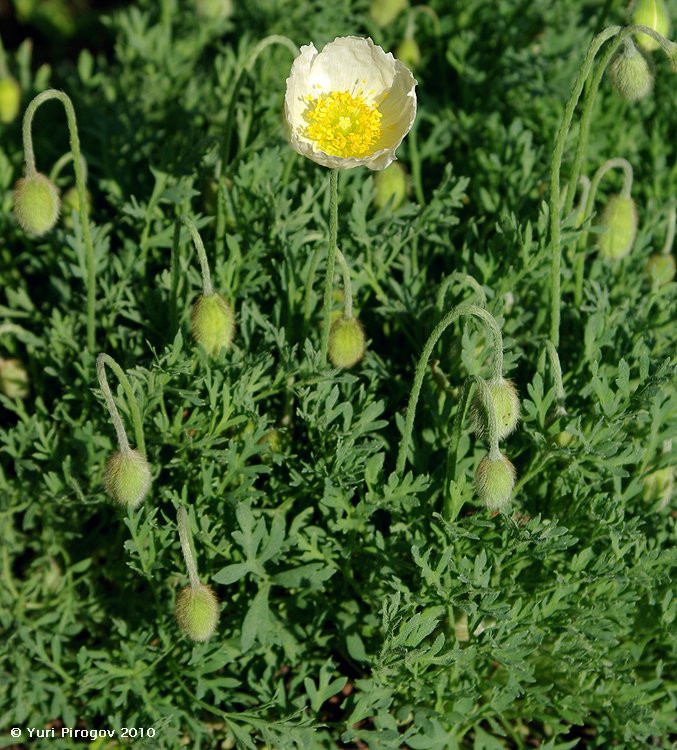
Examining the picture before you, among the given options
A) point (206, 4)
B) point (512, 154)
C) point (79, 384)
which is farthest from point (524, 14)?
point (79, 384)

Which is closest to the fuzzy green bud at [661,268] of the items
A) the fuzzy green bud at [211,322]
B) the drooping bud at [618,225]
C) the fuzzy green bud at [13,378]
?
the drooping bud at [618,225]

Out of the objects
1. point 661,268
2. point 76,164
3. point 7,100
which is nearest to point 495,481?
point 661,268

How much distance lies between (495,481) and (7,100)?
8.69 feet

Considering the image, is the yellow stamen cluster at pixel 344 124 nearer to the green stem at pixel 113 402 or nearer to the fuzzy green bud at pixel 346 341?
the fuzzy green bud at pixel 346 341

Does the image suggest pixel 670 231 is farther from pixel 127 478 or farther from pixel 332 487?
pixel 127 478

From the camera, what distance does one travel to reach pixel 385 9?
3928 mm

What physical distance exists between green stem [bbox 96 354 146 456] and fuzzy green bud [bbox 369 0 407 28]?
219 centimetres

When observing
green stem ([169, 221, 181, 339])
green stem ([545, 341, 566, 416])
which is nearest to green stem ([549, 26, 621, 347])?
green stem ([545, 341, 566, 416])

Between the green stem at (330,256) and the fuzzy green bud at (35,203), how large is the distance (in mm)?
818

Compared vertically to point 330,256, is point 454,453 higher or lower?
lower

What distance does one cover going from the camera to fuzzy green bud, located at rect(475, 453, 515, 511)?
2.37m

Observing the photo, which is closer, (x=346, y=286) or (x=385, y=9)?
(x=346, y=286)

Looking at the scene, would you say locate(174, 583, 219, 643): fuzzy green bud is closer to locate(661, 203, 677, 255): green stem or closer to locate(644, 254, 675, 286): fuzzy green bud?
locate(644, 254, 675, 286): fuzzy green bud

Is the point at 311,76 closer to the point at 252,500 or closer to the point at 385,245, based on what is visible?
the point at 385,245
